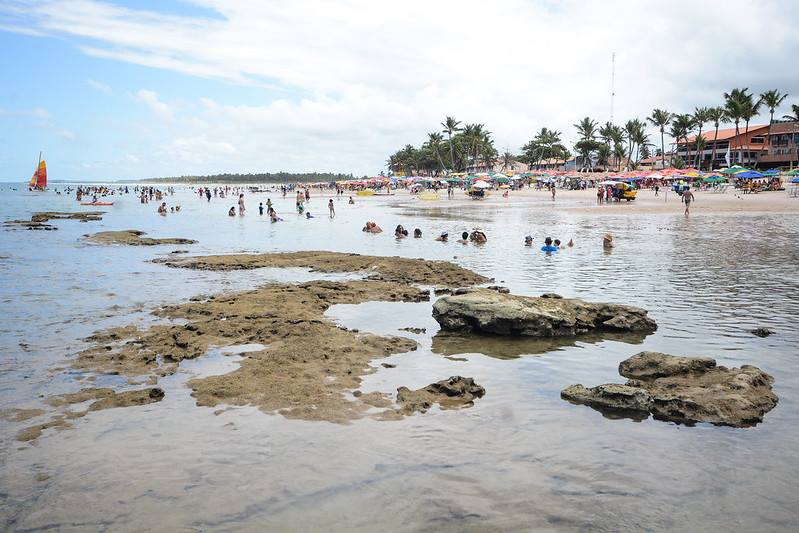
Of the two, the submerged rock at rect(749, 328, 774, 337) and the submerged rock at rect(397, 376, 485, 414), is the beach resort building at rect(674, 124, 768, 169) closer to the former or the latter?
the submerged rock at rect(749, 328, 774, 337)

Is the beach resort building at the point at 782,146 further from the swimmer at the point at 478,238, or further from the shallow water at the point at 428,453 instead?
the shallow water at the point at 428,453

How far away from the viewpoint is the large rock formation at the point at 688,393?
25.3ft

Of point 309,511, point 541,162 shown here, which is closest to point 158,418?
point 309,511

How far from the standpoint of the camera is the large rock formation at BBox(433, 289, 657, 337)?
38.3 ft

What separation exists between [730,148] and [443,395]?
10059 cm

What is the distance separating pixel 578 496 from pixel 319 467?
9.00 ft

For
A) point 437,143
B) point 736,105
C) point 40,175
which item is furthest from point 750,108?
point 40,175

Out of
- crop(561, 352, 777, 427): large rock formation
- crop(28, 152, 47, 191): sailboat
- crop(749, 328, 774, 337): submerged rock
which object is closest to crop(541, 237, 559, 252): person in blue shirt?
crop(749, 328, 774, 337): submerged rock

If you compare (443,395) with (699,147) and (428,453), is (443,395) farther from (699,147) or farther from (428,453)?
(699,147)

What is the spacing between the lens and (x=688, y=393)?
8250 millimetres

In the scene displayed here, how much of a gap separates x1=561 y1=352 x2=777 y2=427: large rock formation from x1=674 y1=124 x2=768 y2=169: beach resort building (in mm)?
91868

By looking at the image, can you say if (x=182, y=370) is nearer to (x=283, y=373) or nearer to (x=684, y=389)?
(x=283, y=373)

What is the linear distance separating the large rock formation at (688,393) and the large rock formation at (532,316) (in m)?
2.44

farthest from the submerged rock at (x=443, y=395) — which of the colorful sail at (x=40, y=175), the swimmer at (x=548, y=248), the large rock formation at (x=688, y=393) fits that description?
the colorful sail at (x=40, y=175)
